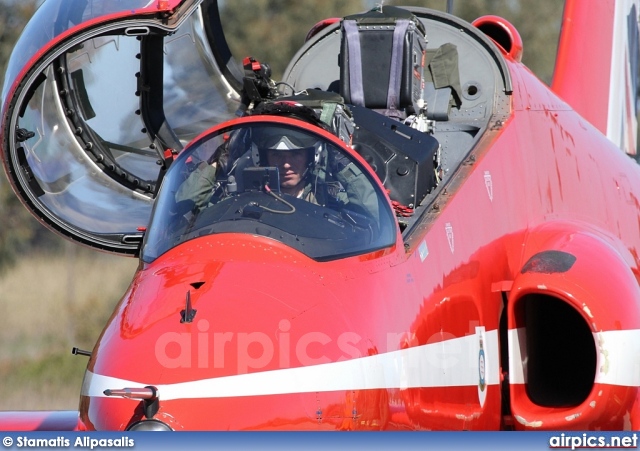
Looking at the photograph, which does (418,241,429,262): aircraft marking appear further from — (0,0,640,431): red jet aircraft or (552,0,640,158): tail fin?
(552,0,640,158): tail fin

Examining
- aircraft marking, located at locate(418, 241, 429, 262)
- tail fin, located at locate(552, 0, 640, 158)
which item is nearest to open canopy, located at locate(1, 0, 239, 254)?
aircraft marking, located at locate(418, 241, 429, 262)

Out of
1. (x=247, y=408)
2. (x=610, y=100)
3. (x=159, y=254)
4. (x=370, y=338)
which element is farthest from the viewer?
(x=610, y=100)

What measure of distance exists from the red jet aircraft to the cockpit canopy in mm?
11

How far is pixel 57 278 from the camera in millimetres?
23594

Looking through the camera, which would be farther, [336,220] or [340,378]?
[336,220]

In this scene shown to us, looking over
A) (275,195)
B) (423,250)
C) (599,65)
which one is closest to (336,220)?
(275,195)

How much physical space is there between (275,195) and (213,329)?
99cm

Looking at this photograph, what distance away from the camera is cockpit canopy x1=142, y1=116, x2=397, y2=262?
5.20 meters

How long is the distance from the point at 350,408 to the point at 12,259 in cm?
2018

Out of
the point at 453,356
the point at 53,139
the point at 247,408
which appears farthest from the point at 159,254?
the point at 53,139

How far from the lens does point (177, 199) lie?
5.54 meters

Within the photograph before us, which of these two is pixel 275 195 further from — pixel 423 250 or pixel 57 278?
pixel 57 278

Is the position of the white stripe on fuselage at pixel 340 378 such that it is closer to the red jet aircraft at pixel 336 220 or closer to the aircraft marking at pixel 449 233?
the red jet aircraft at pixel 336 220

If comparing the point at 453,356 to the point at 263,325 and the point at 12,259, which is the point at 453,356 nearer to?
the point at 263,325
